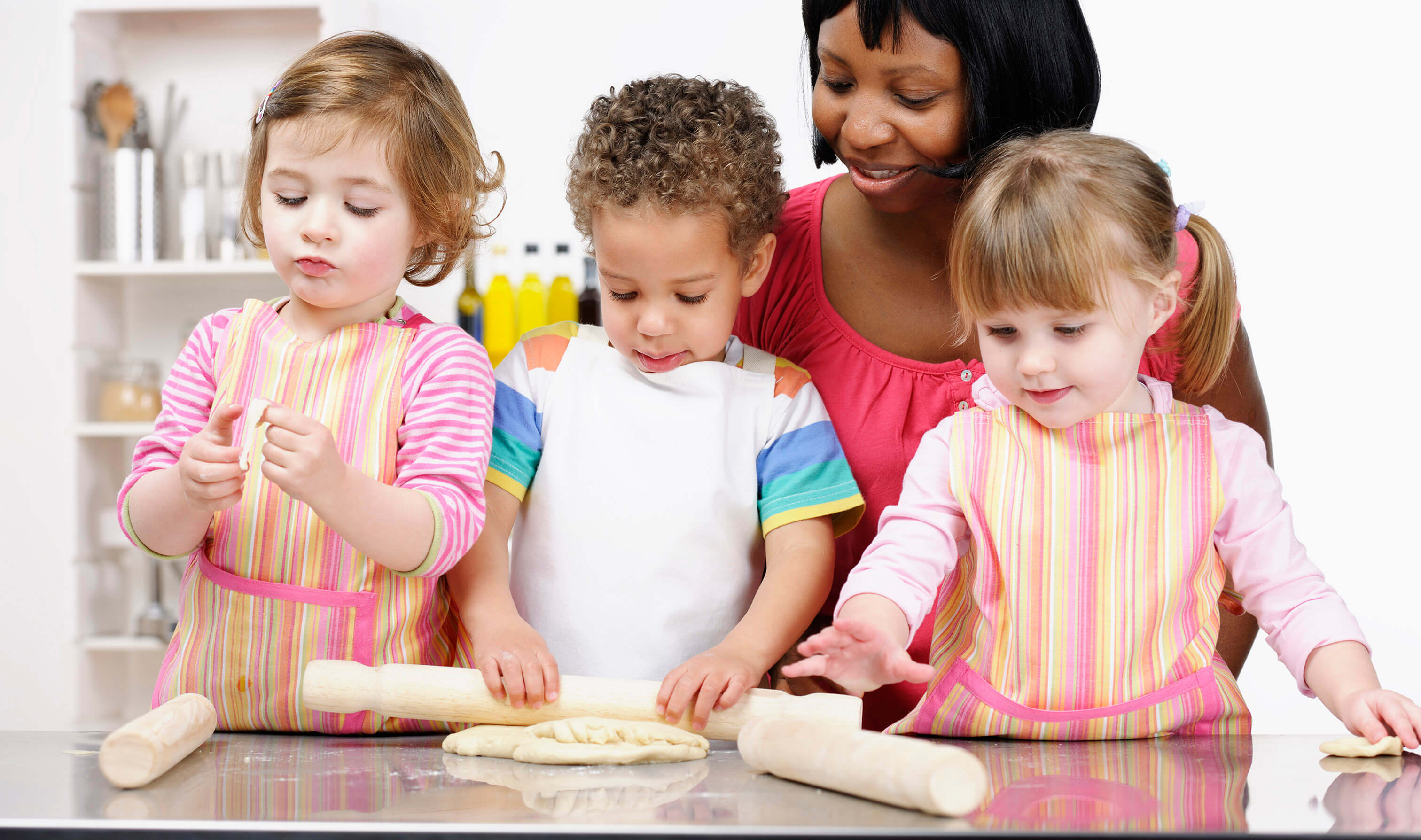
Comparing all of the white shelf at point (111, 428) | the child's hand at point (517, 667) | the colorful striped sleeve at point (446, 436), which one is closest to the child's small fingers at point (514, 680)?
the child's hand at point (517, 667)

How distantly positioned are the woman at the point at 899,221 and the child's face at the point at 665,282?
0.21m

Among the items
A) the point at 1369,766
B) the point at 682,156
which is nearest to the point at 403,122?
the point at 682,156

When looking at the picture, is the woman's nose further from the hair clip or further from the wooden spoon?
the wooden spoon

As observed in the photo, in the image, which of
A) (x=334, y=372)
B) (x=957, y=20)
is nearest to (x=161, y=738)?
(x=334, y=372)

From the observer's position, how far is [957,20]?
113 cm

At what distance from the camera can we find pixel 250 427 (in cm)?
91

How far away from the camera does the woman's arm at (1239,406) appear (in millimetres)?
1292

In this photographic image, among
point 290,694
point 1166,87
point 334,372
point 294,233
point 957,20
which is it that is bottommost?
point 290,694

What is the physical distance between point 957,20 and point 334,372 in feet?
2.24

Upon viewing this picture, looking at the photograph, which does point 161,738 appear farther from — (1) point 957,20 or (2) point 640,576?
(1) point 957,20

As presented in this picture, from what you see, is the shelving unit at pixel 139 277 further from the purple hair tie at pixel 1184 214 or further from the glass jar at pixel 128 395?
the purple hair tie at pixel 1184 214

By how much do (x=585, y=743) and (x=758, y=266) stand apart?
0.55 meters

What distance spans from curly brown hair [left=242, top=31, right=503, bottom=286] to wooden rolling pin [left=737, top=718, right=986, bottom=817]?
0.58m

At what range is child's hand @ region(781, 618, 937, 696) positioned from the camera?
2.83 feet
